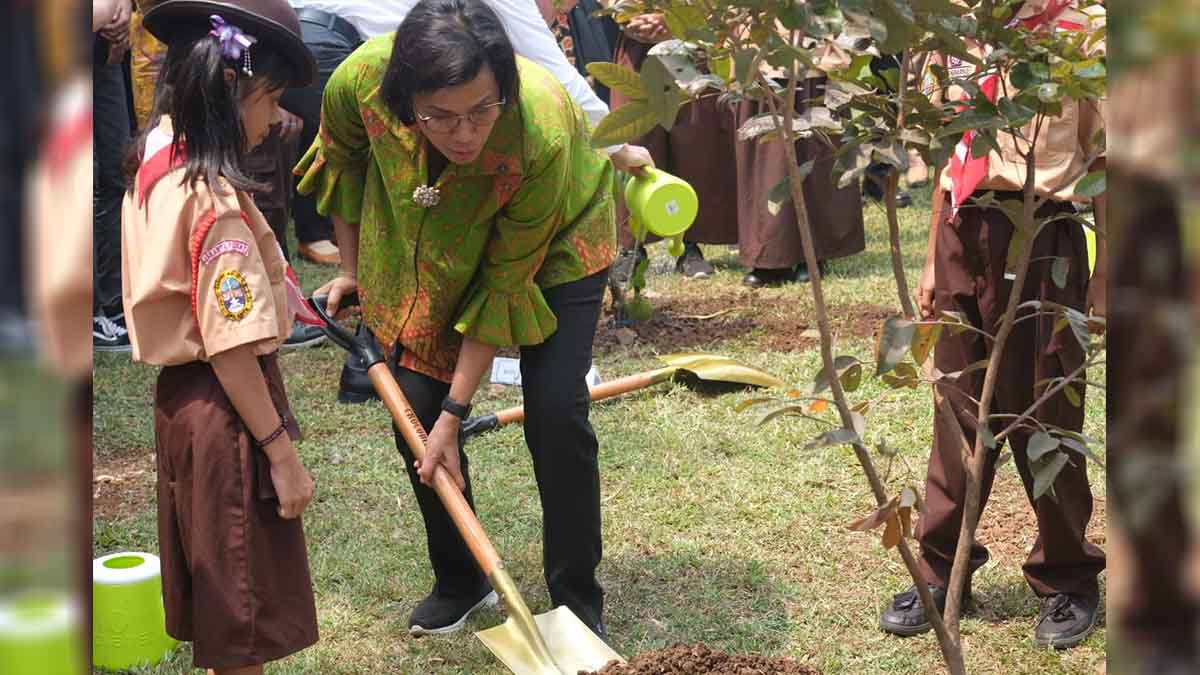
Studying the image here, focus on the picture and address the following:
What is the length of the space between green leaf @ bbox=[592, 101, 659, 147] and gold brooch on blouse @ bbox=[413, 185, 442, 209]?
1207mm

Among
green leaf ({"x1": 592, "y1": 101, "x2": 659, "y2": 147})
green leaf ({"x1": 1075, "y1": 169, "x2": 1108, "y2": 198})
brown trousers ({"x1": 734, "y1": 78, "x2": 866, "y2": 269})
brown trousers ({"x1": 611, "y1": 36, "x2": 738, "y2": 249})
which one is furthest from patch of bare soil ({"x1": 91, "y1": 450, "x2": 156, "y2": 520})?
brown trousers ({"x1": 611, "y1": 36, "x2": 738, "y2": 249})

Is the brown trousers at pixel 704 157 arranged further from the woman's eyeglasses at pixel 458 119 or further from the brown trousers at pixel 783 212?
the woman's eyeglasses at pixel 458 119

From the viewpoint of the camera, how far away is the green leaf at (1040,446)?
1.87 metres

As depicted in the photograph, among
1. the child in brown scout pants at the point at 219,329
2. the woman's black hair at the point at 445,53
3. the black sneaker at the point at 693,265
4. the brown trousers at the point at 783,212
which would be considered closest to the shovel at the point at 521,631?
the child in brown scout pants at the point at 219,329

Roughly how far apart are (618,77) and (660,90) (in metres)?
0.18

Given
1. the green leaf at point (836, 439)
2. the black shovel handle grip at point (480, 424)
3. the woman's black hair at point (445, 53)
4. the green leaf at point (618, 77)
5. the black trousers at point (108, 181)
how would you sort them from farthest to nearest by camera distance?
the black trousers at point (108, 181) < the black shovel handle grip at point (480, 424) < the woman's black hair at point (445, 53) < the green leaf at point (836, 439) < the green leaf at point (618, 77)

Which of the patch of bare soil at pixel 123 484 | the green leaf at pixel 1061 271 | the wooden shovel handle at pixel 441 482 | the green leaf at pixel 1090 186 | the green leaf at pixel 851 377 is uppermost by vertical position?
the green leaf at pixel 1090 186

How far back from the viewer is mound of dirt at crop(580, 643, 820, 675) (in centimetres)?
263

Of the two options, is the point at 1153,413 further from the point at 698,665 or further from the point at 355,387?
the point at 355,387

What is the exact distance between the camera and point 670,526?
3873 mm

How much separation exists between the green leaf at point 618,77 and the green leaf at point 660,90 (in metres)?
0.07

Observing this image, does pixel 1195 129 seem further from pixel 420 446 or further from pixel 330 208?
pixel 330 208

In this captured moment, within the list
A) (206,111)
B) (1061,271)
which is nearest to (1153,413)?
(1061,271)

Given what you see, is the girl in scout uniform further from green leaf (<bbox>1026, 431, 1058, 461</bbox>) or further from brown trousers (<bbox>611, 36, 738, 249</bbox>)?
brown trousers (<bbox>611, 36, 738, 249</bbox>)
